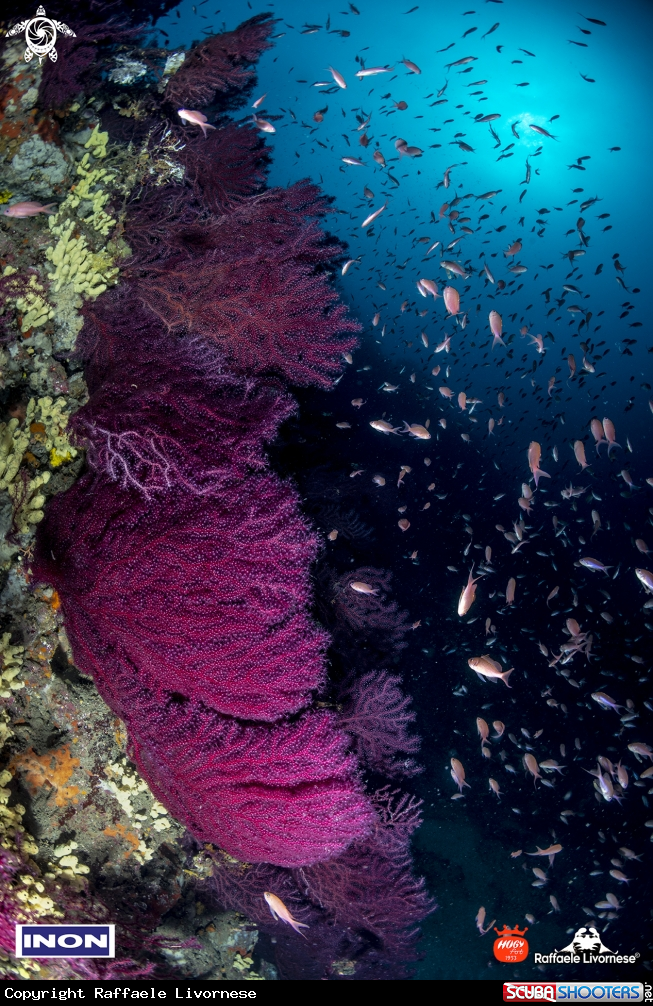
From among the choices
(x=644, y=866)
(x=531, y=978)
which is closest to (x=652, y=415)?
(x=644, y=866)

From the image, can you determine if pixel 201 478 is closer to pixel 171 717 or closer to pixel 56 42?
pixel 171 717

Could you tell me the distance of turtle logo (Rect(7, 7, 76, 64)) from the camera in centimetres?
457

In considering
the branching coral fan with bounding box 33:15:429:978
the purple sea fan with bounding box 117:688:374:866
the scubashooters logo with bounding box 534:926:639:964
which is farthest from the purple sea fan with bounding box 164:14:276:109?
the scubashooters logo with bounding box 534:926:639:964

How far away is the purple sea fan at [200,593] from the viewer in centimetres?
Answer: 278

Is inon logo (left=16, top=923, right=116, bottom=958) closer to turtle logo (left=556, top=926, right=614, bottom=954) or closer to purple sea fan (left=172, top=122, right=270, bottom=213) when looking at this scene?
purple sea fan (left=172, top=122, right=270, bottom=213)

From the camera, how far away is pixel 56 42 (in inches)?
180

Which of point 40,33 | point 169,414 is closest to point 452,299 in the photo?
point 169,414

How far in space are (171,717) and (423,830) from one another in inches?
333

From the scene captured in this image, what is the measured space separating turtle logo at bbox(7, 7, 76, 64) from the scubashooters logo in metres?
13.8

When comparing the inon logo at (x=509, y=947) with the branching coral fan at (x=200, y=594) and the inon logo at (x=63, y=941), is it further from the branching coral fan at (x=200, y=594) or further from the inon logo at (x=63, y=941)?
the branching coral fan at (x=200, y=594)

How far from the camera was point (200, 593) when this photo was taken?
9.19 feet

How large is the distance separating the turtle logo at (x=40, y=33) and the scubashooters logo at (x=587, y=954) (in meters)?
13.8

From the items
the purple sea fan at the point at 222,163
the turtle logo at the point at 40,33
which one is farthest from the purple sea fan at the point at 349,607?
the turtle logo at the point at 40,33

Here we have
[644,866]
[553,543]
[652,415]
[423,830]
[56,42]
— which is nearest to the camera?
[56,42]
